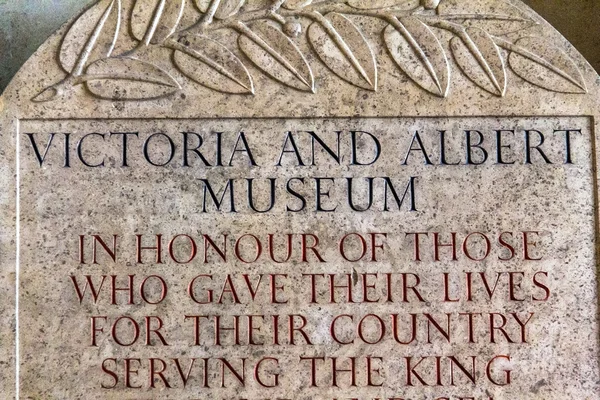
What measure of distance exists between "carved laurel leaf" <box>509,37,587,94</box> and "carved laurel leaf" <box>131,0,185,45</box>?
172 cm

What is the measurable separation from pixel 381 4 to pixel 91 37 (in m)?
1.49

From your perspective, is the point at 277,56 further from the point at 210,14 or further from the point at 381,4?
the point at 381,4

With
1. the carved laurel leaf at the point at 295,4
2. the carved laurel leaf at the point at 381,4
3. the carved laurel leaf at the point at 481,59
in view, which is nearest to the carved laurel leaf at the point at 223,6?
the carved laurel leaf at the point at 295,4

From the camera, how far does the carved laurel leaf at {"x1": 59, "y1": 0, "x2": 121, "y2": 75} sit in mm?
4246

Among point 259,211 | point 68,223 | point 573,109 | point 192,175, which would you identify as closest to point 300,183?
point 259,211

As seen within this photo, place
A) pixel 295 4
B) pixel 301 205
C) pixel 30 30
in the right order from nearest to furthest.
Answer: pixel 301 205 < pixel 295 4 < pixel 30 30

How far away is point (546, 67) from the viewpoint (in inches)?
169

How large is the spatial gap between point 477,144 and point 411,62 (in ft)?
1.75

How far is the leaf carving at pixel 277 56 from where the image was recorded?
4258 mm

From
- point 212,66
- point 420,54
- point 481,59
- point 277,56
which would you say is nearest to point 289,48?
point 277,56

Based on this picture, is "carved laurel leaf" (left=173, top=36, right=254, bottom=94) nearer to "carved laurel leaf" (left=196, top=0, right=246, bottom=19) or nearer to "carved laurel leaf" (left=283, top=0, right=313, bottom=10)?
"carved laurel leaf" (left=196, top=0, right=246, bottom=19)

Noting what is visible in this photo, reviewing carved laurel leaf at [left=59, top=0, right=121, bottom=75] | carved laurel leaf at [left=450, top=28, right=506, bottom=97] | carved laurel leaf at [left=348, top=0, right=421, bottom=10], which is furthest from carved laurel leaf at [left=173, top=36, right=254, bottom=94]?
carved laurel leaf at [left=450, top=28, right=506, bottom=97]

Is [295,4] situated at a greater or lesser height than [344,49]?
greater

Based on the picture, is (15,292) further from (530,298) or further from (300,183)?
(530,298)
